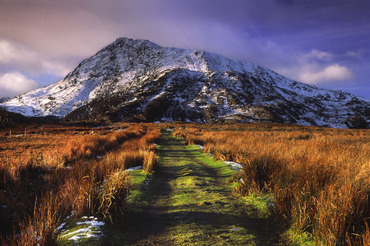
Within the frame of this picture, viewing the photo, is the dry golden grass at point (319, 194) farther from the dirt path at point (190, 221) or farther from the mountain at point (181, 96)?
the mountain at point (181, 96)

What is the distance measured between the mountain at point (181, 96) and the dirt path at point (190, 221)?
84.4 metres

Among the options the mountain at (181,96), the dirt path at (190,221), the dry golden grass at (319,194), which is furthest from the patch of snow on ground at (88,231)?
the mountain at (181,96)

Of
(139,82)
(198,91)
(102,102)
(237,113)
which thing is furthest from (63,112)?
(237,113)

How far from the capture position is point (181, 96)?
119 metres

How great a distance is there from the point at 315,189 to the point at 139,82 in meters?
158

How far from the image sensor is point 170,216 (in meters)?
3.40

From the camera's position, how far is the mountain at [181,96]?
100 meters

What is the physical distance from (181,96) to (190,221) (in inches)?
4620

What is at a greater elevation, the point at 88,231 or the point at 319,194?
the point at 319,194

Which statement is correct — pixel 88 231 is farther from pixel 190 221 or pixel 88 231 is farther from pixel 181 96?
pixel 181 96

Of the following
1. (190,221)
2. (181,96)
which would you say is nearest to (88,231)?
(190,221)

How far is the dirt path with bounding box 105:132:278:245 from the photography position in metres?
2.62

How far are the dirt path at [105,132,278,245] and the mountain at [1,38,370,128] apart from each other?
8436cm

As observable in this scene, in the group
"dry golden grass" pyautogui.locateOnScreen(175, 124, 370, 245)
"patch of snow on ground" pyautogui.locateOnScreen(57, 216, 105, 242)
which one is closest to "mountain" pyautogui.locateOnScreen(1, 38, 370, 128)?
"dry golden grass" pyautogui.locateOnScreen(175, 124, 370, 245)
